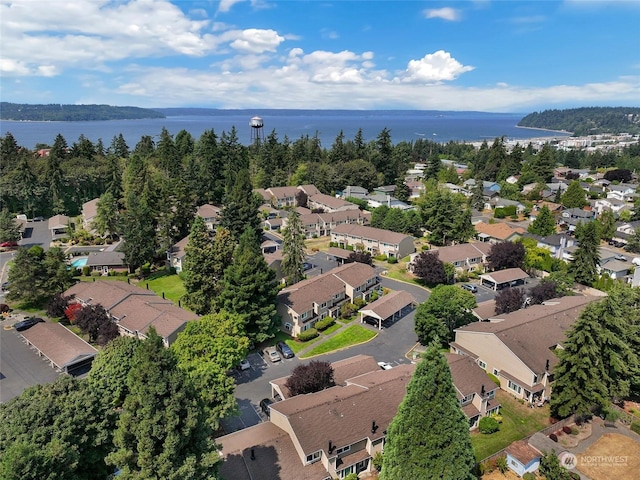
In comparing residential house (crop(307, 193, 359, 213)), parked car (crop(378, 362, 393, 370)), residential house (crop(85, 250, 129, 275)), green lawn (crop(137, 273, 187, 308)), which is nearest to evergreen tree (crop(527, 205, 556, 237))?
residential house (crop(307, 193, 359, 213))

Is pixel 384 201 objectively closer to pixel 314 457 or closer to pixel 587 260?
pixel 587 260

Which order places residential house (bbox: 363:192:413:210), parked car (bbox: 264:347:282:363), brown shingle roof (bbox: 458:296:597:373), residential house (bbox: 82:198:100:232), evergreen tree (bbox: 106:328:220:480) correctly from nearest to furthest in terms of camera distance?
1. evergreen tree (bbox: 106:328:220:480)
2. brown shingle roof (bbox: 458:296:597:373)
3. parked car (bbox: 264:347:282:363)
4. residential house (bbox: 82:198:100:232)
5. residential house (bbox: 363:192:413:210)

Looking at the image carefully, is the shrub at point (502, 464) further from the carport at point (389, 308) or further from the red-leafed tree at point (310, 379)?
the carport at point (389, 308)

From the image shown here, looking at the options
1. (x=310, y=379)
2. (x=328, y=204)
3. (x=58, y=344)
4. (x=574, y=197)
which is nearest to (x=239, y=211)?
(x=58, y=344)

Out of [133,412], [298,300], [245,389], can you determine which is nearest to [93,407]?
[133,412]

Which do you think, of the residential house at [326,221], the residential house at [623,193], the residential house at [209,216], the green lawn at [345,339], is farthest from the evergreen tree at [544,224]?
the residential house at [209,216]

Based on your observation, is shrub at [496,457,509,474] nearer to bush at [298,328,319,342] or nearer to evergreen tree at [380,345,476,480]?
evergreen tree at [380,345,476,480]

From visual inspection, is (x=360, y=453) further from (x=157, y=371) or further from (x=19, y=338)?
(x=19, y=338)

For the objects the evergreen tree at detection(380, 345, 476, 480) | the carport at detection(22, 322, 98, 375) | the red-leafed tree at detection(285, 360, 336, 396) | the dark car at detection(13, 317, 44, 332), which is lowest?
the dark car at detection(13, 317, 44, 332)

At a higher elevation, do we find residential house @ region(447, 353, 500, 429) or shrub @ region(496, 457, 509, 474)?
residential house @ region(447, 353, 500, 429)
